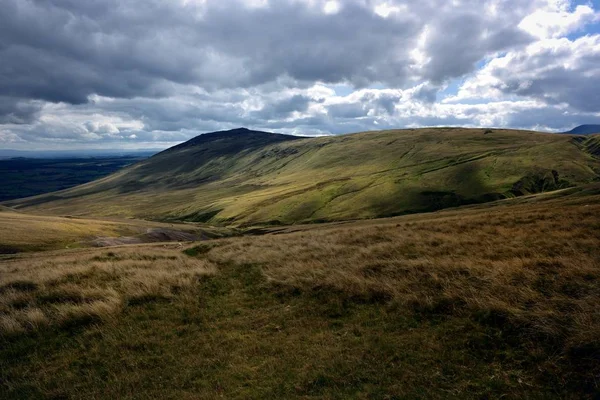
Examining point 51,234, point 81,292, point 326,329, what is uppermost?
point 81,292

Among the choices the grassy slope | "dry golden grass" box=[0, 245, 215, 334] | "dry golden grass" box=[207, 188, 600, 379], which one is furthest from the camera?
the grassy slope

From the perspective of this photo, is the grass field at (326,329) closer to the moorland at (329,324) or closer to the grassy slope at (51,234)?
the moorland at (329,324)

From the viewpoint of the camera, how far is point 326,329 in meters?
10.6

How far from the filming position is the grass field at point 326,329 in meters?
7.76

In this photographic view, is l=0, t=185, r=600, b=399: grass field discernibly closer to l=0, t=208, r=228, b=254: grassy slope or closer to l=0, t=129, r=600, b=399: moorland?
l=0, t=129, r=600, b=399: moorland

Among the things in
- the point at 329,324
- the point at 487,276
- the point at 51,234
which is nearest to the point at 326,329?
the point at 329,324

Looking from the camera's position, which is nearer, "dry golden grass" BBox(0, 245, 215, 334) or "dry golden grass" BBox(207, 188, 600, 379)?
"dry golden grass" BBox(207, 188, 600, 379)

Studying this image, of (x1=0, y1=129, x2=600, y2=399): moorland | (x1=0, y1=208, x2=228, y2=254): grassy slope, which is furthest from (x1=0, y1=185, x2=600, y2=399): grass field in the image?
(x1=0, y1=208, x2=228, y2=254): grassy slope

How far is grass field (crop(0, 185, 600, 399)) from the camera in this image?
7.76 m

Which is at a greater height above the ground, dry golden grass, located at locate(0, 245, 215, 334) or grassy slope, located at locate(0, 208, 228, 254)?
dry golden grass, located at locate(0, 245, 215, 334)

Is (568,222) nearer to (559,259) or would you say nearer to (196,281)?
(559,259)

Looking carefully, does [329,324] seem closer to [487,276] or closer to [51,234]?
[487,276]

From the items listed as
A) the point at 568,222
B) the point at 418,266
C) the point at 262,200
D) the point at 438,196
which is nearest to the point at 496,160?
the point at 438,196

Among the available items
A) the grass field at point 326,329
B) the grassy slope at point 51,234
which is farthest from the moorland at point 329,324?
the grassy slope at point 51,234
